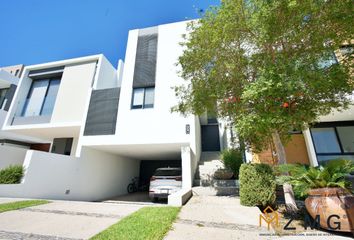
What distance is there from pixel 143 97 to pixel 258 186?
806 cm

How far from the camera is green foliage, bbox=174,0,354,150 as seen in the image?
4336 mm

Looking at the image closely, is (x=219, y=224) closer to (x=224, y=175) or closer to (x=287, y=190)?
(x=287, y=190)

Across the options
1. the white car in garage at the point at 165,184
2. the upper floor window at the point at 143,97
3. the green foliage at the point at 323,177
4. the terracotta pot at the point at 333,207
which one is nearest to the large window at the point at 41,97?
the upper floor window at the point at 143,97

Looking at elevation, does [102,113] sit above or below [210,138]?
above

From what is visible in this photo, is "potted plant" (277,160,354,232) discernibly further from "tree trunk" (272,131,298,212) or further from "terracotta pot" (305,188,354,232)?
"tree trunk" (272,131,298,212)

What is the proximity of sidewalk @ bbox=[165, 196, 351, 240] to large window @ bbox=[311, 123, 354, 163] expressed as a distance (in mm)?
6987

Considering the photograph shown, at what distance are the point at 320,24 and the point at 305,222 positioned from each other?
5210 millimetres

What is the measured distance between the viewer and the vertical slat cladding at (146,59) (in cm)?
1113

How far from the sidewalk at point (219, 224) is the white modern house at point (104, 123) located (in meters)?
1.13

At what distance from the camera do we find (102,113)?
35.3ft

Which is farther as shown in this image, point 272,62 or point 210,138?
point 210,138

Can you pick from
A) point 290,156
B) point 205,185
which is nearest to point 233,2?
point 205,185

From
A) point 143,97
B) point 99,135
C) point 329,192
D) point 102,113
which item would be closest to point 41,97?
point 102,113

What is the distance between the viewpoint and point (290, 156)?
9.42m
